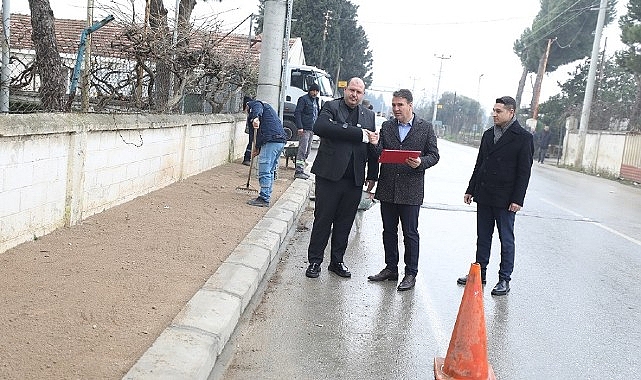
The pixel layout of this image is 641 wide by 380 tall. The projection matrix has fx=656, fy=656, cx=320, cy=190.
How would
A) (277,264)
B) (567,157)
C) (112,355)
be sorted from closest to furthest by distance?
(112,355) → (277,264) → (567,157)

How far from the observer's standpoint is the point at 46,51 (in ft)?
22.5

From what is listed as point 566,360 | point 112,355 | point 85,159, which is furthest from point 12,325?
point 566,360

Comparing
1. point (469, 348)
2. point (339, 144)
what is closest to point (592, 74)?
point (339, 144)

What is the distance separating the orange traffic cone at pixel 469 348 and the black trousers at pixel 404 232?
2.02 m

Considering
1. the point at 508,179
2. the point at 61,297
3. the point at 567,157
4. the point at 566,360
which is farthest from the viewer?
the point at 567,157

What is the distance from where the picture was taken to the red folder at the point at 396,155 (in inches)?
238

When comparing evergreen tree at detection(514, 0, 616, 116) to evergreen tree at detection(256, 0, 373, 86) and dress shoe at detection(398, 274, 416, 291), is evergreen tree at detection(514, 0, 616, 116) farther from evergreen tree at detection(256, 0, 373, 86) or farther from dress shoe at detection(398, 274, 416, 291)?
dress shoe at detection(398, 274, 416, 291)

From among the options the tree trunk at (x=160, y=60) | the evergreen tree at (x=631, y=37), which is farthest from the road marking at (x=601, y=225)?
the evergreen tree at (x=631, y=37)

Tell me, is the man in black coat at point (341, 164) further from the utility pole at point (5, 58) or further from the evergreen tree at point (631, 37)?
the evergreen tree at point (631, 37)

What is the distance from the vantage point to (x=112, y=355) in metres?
3.71

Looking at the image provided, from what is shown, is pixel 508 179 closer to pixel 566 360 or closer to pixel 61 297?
pixel 566 360

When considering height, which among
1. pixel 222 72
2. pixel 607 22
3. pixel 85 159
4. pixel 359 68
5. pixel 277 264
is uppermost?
pixel 607 22

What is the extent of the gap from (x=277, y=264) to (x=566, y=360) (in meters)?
3.25

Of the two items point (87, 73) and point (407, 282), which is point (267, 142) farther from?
point (407, 282)
